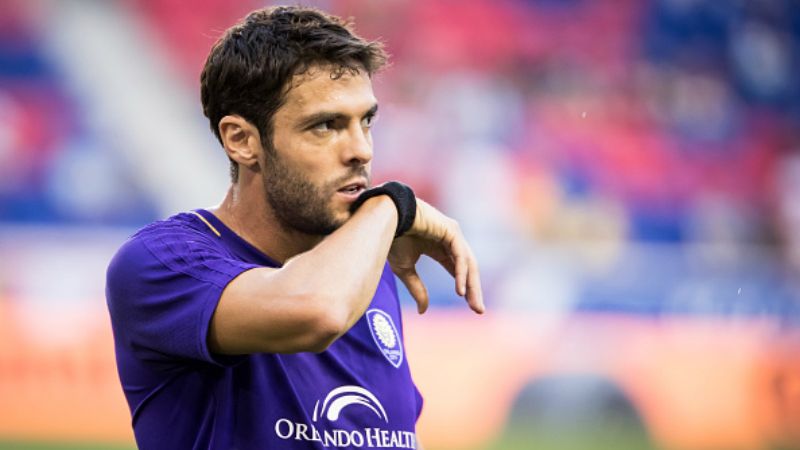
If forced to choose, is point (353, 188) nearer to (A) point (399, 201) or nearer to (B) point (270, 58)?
(A) point (399, 201)

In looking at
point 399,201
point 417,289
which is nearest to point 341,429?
point 417,289

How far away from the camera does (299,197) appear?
2.74 meters

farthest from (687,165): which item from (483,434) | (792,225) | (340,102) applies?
(340,102)

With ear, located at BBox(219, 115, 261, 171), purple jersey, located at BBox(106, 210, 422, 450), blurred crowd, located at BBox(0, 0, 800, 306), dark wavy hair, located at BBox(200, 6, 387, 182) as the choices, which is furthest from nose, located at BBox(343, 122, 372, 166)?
blurred crowd, located at BBox(0, 0, 800, 306)

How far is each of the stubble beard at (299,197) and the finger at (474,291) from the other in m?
0.37

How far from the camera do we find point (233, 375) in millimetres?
2545

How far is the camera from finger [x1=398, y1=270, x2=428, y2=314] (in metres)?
2.86

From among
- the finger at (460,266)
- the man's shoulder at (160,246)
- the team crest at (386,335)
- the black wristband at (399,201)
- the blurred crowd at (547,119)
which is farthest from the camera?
the blurred crowd at (547,119)

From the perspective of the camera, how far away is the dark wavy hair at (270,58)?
2.73 meters

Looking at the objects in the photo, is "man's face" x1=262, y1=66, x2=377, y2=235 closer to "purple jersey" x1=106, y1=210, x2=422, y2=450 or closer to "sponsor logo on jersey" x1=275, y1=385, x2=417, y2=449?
"purple jersey" x1=106, y1=210, x2=422, y2=450

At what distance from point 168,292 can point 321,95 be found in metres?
0.64

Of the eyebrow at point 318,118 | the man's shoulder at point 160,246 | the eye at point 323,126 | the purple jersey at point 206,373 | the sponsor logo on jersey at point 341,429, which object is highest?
the eyebrow at point 318,118

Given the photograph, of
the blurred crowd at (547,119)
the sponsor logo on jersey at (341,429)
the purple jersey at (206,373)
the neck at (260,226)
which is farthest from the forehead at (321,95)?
the blurred crowd at (547,119)

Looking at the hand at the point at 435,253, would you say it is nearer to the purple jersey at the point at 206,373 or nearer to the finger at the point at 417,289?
the finger at the point at 417,289
